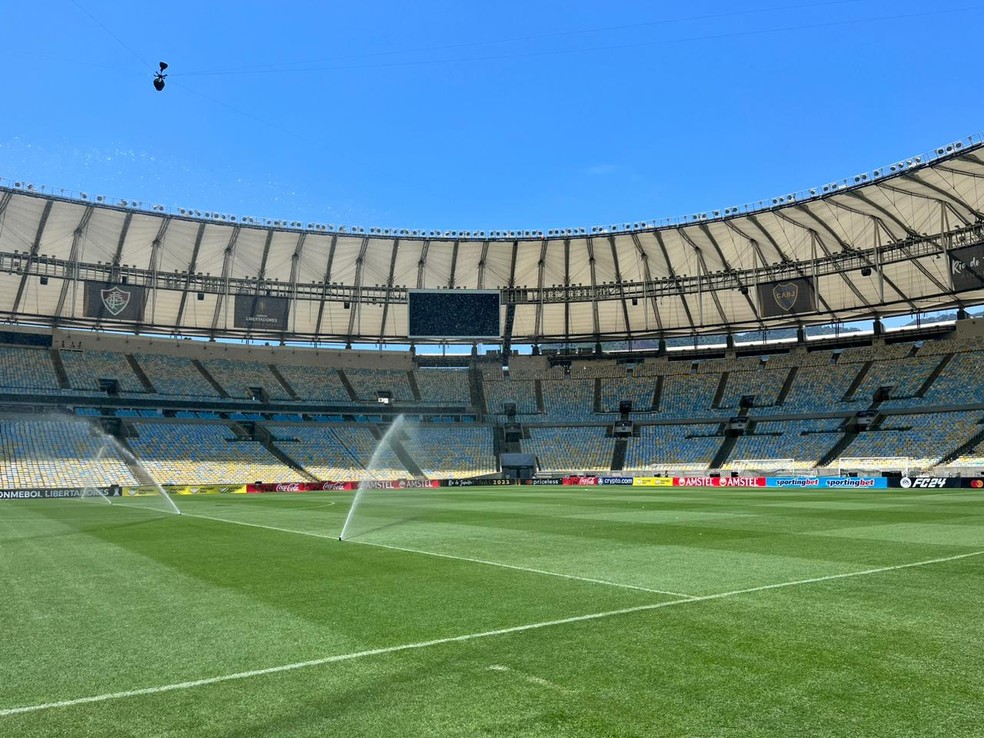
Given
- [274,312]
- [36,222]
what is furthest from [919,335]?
[36,222]

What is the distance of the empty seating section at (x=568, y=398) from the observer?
250 feet

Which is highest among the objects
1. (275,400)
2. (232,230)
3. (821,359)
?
(232,230)

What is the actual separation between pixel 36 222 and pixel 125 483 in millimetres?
21435

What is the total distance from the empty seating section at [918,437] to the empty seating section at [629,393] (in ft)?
69.1

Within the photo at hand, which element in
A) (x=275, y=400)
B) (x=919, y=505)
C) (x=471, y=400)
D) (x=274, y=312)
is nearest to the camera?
(x=919, y=505)

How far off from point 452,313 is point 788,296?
99.2ft

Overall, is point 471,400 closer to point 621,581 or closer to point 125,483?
point 125,483

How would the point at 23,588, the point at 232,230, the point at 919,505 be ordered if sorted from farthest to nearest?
the point at 232,230
the point at 919,505
the point at 23,588

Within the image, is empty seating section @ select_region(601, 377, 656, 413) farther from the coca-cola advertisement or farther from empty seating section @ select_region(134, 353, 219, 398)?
empty seating section @ select_region(134, 353, 219, 398)

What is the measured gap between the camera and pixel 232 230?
60844 mm

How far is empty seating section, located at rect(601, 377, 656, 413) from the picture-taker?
7488cm

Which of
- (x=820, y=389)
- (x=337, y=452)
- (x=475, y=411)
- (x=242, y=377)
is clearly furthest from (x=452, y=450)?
(x=820, y=389)

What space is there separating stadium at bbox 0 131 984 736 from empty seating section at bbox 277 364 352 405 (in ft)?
1.07

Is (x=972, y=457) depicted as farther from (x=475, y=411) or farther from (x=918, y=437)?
(x=475, y=411)
